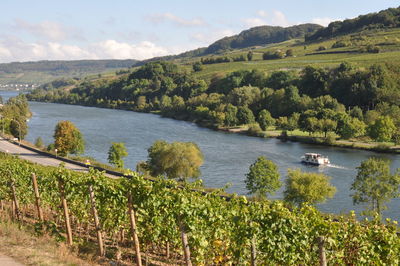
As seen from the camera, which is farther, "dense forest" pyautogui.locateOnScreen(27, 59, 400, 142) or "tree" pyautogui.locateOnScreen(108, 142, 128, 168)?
"dense forest" pyautogui.locateOnScreen(27, 59, 400, 142)

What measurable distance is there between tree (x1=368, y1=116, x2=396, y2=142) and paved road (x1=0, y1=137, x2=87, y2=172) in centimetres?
5820

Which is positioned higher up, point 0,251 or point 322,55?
point 322,55

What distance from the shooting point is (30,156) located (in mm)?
59125

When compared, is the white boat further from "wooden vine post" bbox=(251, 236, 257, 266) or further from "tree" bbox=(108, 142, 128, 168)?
"wooden vine post" bbox=(251, 236, 257, 266)

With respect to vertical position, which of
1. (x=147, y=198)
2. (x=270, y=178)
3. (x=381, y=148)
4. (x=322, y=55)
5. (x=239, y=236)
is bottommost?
(x=381, y=148)

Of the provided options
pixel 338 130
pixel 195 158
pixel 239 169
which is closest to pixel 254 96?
pixel 338 130

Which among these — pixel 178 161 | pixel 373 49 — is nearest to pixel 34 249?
pixel 178 161

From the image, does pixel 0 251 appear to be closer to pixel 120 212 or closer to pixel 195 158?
pixel 120 212

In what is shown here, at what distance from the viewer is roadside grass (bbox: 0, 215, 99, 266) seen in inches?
509

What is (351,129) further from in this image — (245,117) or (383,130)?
(245,117)

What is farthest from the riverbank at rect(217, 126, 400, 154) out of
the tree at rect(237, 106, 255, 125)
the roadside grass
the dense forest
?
the roadside grass

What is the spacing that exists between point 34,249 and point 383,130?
7788cm

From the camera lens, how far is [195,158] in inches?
1984

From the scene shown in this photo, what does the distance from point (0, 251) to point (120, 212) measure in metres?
4.62
